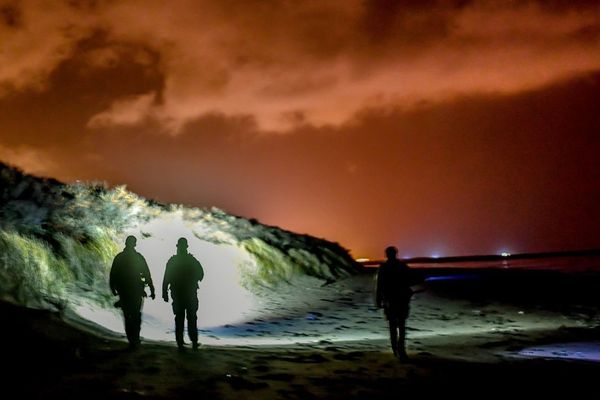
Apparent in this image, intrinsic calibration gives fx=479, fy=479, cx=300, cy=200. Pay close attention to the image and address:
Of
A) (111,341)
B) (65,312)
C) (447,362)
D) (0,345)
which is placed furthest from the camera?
(65,312)

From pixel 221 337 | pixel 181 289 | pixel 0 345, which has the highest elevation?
pixel 181 289

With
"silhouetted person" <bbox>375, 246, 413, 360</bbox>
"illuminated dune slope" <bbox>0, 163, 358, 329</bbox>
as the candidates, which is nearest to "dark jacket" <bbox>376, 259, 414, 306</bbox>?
"silhouetted person" <bbox>375, 246, 413, 360</bbox>

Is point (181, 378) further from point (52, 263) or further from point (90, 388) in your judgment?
point (52, 263)

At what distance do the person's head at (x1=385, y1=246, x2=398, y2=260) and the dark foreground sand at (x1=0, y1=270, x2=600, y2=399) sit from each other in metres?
1.85

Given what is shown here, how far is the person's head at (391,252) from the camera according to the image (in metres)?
8.88

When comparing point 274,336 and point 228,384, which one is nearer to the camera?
point 228,384

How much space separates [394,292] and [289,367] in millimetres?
2423

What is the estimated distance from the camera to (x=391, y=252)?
895 centimetres

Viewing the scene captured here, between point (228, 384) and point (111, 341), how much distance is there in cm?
377

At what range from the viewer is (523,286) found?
2167 centimetres

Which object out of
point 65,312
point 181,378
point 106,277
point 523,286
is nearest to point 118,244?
point 106,277

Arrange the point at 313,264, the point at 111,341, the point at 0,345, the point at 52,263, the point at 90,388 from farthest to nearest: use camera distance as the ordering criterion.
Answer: the point at 313,264 < the point at 52,263 < the point at 111,341 < the point at 0,345 < the point at 90,388

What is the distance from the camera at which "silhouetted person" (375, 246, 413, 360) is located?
877 centimetres

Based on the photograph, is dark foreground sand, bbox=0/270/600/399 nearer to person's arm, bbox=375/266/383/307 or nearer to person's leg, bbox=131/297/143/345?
person's leg, bbox=131/297/143/345
